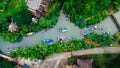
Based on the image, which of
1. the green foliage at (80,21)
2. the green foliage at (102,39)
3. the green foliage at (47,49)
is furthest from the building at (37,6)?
the green foliage at (102,39)

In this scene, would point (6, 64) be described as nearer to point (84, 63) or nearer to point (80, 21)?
point (84, 63)

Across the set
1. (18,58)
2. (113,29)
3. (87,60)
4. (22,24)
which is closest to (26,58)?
(18,58)

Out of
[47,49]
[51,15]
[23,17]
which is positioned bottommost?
[47,49]

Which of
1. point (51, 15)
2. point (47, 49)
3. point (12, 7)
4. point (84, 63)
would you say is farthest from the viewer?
point (12, 7)

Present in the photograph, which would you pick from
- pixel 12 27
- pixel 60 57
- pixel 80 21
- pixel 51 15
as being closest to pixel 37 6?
pixel 51 15

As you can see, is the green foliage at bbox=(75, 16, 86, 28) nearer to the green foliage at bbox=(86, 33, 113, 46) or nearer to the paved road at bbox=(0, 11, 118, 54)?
the paved road at bbox=(0, 11, 118, 54)

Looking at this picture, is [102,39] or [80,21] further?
[80,21]

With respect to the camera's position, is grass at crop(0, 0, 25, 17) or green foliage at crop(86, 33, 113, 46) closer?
green foliage at crop(86, 33, 113, 46)

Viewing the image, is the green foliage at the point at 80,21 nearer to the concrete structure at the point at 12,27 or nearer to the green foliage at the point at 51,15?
the green foliage at the point at 51,15

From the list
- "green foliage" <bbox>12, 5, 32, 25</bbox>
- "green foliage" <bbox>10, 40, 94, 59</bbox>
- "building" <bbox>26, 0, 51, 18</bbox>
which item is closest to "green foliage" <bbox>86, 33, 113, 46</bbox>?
"green foliage" <bbox>10, 40, 94, 59</bbox>
